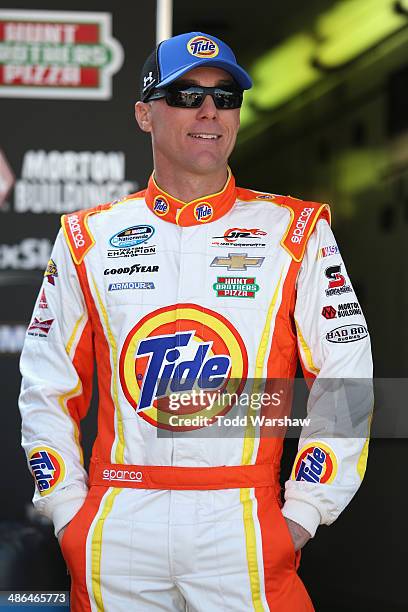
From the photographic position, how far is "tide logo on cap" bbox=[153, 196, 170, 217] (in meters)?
2.70

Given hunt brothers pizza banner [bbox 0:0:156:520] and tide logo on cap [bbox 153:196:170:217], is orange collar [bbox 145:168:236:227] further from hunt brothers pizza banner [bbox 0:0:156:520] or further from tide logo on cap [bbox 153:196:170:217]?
hunt brothers pizza banner [bbox 0:0:156:520]

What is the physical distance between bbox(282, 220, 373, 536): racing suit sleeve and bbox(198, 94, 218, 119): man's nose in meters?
0.39

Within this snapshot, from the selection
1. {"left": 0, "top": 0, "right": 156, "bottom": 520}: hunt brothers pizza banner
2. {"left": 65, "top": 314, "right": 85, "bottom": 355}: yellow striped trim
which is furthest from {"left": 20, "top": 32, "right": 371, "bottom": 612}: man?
{"left": 0, "top": 0, "right": 156, "bottom": 520}: hunt brothers pizza banner

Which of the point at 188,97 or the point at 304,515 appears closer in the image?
the point at 304,515

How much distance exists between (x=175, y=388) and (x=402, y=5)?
229 centimetres

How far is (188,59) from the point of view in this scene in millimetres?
2637

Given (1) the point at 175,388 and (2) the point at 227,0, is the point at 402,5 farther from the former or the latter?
(1) the point at 175,388

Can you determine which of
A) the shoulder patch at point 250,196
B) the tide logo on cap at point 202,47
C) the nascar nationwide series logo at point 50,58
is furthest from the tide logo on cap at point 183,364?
the nascar nationwide series logo at point 50,58

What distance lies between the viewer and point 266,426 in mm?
2561

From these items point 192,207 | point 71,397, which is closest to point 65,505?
point 71,397

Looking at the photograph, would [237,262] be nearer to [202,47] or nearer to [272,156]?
[202,47]

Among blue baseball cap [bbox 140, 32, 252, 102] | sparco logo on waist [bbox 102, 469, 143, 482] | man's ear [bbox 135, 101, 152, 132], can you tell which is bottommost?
sparco logo on waist [bbox 102, 469, 143, 482]

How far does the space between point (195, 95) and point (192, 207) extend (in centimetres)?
27

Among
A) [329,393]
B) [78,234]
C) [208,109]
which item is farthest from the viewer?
[78,234]
